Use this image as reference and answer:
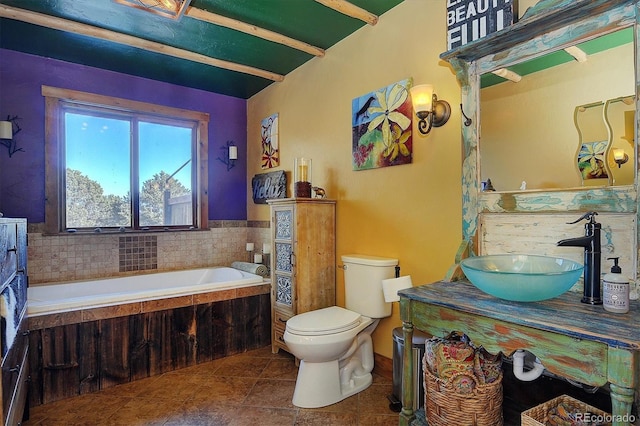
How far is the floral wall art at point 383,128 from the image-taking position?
2230mm

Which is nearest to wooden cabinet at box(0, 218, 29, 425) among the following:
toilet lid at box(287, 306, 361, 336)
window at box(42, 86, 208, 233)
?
toilet lid at box(287, 306, 361, 336)

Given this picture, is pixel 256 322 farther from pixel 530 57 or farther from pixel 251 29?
pixel 530 57

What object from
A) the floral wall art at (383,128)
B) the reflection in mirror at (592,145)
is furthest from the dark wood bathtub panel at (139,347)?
the reflection in mirror at (592,145)

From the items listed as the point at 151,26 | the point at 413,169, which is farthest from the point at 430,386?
the point at 151,26

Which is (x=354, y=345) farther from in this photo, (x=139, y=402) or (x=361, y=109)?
(x=361, y=109)

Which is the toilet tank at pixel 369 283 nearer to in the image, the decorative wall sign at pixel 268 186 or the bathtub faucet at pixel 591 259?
the bathtub faucet at pixel 591 259

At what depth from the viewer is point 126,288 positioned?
3.20 m

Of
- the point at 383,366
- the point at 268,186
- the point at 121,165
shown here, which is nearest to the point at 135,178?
the point at 121,165

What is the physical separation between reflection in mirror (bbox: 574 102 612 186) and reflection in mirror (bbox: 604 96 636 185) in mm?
16

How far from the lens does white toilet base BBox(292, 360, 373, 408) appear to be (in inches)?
80.7

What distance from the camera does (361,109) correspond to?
2541 millimetres

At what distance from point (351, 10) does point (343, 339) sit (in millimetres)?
2106

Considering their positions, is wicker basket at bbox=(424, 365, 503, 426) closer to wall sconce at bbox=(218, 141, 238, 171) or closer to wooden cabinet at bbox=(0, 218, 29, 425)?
wooden cabinet at bbox=(0, 218, 29, 425)

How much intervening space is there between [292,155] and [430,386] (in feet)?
7.81
